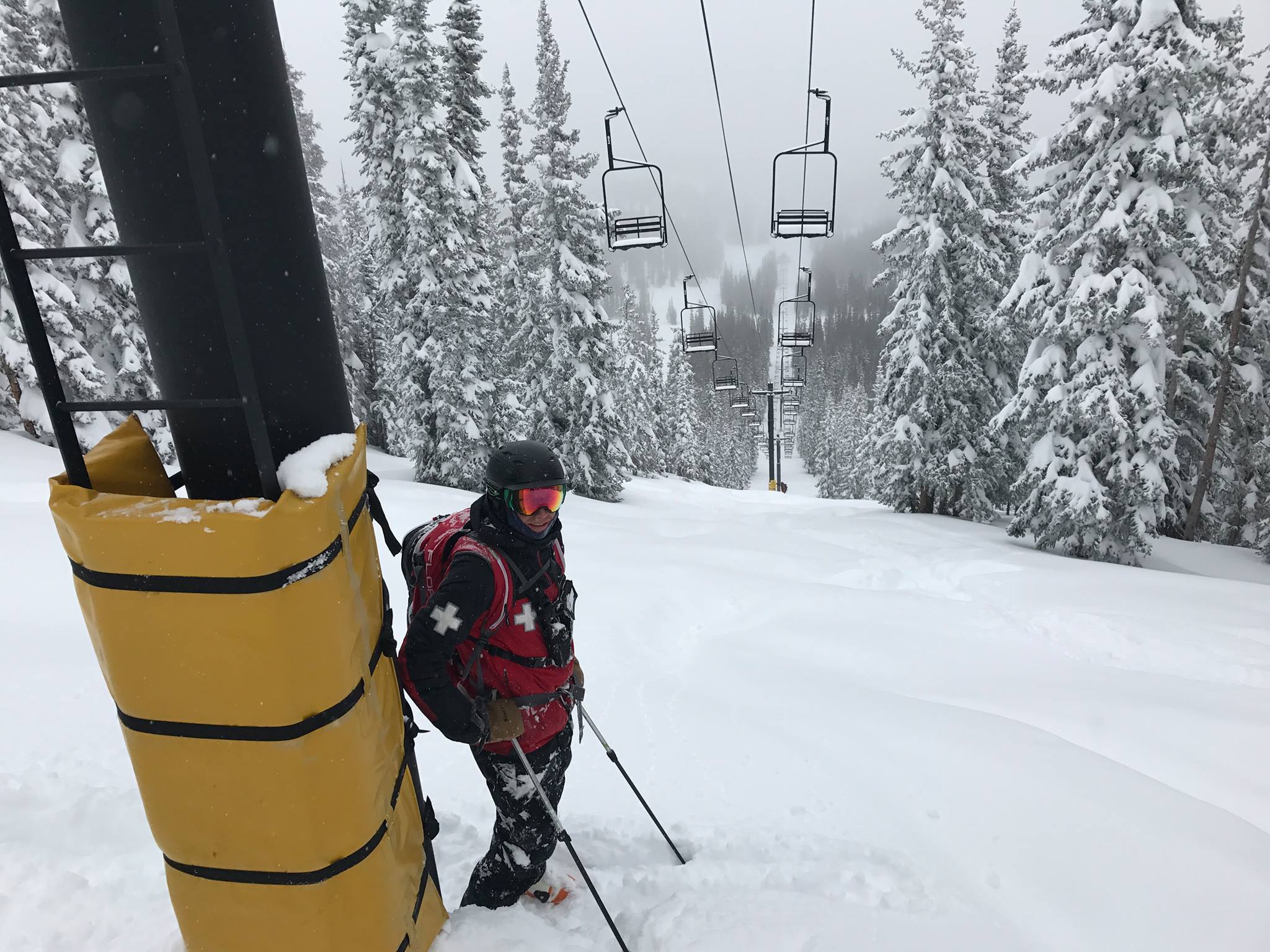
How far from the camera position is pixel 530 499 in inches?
103

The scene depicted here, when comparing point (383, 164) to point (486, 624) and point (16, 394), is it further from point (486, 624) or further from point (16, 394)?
point (486, 624)

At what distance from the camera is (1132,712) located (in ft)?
17.9

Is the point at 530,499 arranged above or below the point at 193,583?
below

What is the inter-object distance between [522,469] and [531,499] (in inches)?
5.3

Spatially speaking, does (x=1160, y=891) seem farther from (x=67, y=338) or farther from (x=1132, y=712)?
(x=67, y=338)

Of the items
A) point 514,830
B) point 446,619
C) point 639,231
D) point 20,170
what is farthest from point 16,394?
point 446,619

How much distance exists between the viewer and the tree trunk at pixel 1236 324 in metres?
17.5

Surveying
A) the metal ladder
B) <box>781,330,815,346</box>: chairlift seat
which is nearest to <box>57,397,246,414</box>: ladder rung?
the metal ladder

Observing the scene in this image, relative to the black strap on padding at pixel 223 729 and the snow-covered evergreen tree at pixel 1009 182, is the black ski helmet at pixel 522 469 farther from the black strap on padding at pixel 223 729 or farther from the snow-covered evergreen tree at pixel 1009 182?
the snow-covered evergreen tree at pixel 1009 182

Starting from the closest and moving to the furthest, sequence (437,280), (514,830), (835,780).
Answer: (514,830)
(835,780)
(437,280)

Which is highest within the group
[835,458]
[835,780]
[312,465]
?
[312,465]

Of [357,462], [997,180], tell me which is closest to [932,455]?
[997,180]

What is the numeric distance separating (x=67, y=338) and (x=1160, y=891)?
72.5 feet

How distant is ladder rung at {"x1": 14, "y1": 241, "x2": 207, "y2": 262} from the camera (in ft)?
4.57
